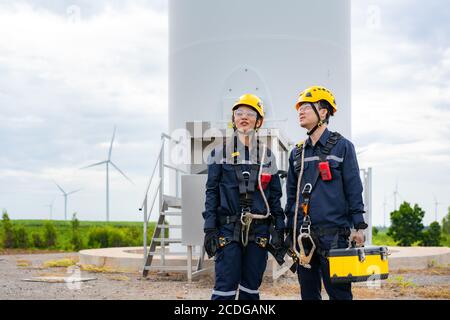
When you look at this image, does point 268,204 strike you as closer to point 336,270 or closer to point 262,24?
point 336,270

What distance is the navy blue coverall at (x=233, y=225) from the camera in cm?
491

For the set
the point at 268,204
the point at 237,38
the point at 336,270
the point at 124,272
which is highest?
the point at 237,38

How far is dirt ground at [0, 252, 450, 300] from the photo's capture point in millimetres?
8156

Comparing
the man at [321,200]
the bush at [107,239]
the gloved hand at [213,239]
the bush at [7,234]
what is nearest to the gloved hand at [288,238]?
the man at [321,200]

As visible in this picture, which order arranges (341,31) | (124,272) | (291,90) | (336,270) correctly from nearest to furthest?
(336,270) → (124,272) → (291,90) → (341,31)

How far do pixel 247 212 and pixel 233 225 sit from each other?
15 cm

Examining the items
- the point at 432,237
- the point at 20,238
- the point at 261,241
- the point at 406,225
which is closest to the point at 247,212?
the point at 261,241

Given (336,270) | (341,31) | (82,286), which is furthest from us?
(341,31)

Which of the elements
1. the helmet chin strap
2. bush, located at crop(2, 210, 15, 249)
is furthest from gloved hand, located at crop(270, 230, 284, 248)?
bush, located at crop(2, 210, 15, 249)

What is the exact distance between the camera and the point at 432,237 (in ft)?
62.8

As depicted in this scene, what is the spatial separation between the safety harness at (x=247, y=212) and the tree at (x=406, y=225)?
14371mm
